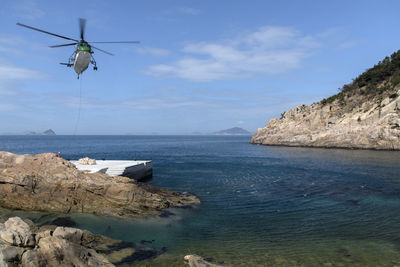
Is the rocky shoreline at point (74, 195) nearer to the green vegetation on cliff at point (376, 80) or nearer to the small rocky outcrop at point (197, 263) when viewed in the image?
the small rocky outcrop at point (197, 263)

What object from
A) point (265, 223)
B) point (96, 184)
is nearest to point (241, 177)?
point (265, 223)

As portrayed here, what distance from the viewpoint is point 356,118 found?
2785 inches

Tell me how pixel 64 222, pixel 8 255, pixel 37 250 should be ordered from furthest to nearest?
1. pixel 64 222
2. pixel 37 250
3. pixel 8 255

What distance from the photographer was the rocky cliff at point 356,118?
207 ft

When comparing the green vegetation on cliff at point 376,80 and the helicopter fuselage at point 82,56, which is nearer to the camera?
the helicopter fuselage at point 82,56

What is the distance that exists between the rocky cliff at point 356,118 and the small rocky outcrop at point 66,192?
6236 centimetres

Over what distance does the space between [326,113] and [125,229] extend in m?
82.3

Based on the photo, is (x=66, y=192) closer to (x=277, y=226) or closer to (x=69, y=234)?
(x=69, y=234)

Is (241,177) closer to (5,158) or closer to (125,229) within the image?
(125,229)

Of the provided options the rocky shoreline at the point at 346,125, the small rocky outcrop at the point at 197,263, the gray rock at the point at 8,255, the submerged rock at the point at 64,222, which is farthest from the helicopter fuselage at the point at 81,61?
the rocky shoreline at the point at 346,125

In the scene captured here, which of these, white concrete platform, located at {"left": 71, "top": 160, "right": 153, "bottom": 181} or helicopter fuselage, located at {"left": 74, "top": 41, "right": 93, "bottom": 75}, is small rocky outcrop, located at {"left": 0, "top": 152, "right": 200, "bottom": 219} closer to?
white concrete platform, located at {"left": 71, "top": 160, "right": 153, "bottom": 181}

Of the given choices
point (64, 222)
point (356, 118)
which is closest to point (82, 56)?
point (64, 222)

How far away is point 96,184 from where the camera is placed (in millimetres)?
19625

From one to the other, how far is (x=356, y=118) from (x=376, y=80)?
59.1 ft
